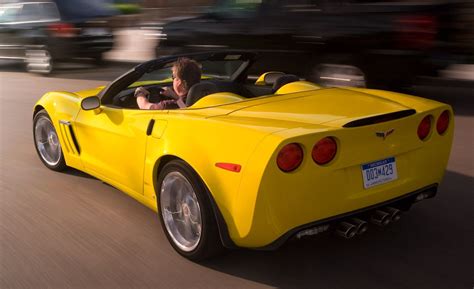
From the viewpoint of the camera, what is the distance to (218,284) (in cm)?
312

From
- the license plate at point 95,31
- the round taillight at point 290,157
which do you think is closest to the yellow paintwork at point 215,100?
the round taillight at point 290,157

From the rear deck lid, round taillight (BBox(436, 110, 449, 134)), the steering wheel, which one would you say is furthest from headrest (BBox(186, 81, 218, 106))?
round taillight (BBox(436, 110, 449, 134))

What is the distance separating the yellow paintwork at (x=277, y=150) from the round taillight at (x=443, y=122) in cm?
3

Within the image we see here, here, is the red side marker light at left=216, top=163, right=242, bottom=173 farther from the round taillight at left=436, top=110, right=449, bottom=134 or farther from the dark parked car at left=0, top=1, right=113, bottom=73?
the dark parked car at left=0, top=1, right=113, bottom=73

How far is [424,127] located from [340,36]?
14.0 ft

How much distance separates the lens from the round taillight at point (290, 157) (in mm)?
2836

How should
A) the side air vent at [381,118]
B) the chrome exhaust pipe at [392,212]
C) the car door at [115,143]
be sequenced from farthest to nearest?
the car door at [115,143]
the chrome exhaust pipe at [392,212]
the side air vent at [381,118]

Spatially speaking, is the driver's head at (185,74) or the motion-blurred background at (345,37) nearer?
the driver's head at (185,74)

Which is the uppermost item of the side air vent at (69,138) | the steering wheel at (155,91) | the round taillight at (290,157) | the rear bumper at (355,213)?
the round taillight at (290,157)

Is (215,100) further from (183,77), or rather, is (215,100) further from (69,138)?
(69,138)

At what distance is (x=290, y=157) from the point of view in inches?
113

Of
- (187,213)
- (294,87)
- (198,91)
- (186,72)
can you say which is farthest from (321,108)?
(186,72)

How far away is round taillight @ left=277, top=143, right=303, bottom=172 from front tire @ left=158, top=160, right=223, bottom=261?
52 cm

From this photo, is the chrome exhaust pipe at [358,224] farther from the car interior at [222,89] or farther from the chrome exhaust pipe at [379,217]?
the car interior at [222,89]
